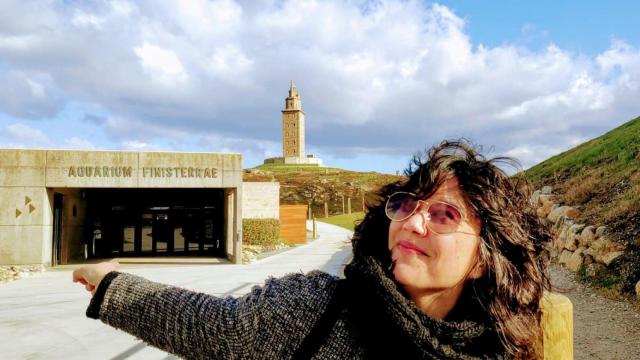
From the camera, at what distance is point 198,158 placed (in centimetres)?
1873

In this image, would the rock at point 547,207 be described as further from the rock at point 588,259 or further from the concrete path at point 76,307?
the concrete path at point 76,307

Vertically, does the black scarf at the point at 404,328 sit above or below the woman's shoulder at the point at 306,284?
below

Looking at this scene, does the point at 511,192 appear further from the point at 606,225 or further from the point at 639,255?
the point at 606,225

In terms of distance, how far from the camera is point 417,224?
1.75 meters

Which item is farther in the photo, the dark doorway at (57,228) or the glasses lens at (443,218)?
the dark doorway at (57,228)

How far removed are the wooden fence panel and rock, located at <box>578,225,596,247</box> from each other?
17.1m

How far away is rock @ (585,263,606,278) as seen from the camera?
473 inches

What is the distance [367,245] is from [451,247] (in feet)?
0.97

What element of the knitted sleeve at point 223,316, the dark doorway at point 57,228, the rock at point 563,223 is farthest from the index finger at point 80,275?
the dark doorway at point 57,228

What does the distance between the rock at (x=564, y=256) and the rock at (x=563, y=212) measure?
158 cm

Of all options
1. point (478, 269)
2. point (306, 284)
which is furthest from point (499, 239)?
point (306, 284)

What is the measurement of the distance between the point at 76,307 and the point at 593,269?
11.5m

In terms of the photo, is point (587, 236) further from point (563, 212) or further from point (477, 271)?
point (477, 271)

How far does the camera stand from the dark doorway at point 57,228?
19.0m
